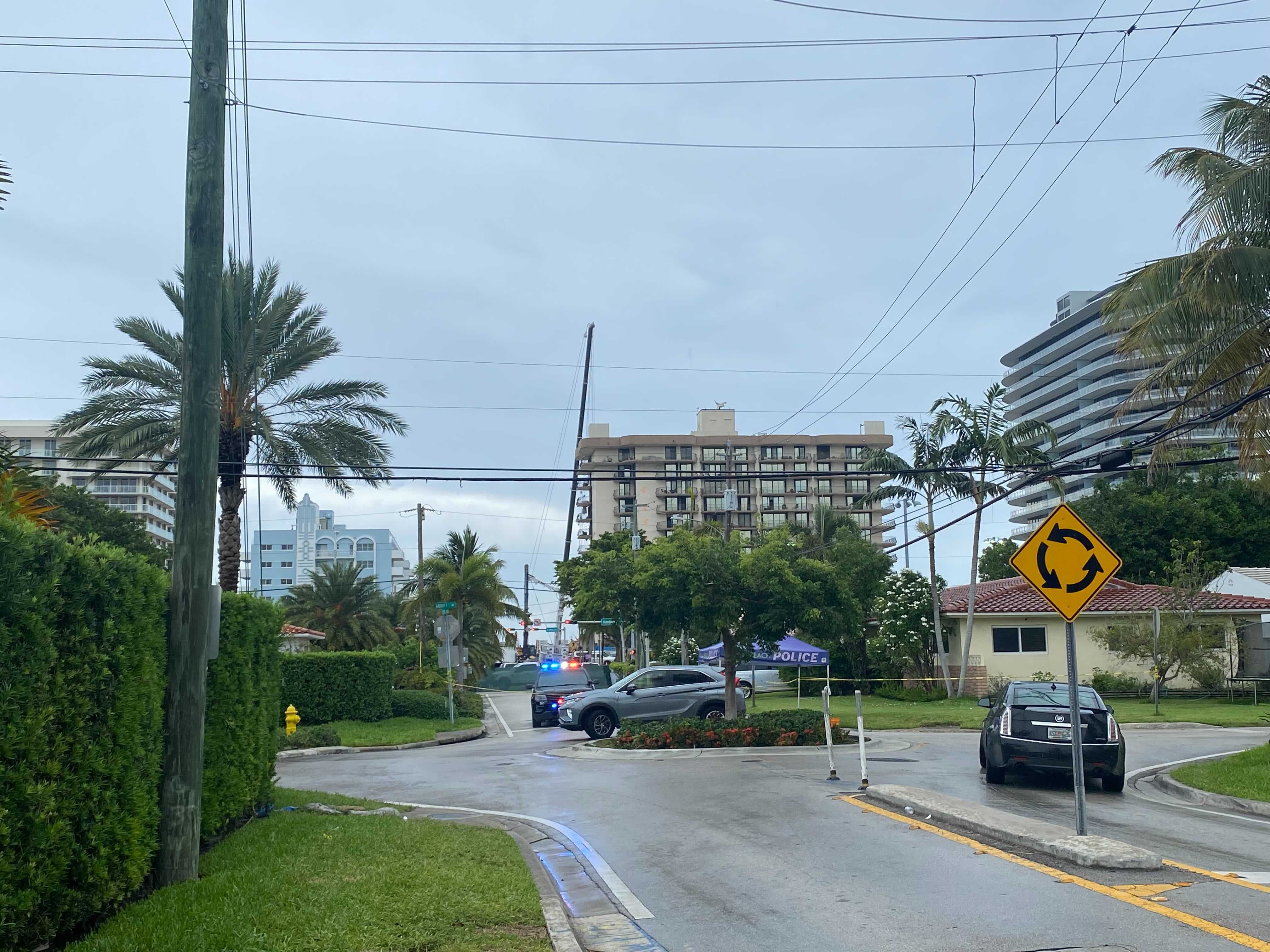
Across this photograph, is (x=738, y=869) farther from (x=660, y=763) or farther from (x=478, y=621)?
(x=478, y=621)

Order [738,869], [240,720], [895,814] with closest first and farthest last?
1. [738,869]
2. [240,720]
3. [895,814]

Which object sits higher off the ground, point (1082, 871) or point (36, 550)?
point (36, 550)

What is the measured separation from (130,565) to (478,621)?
5173 centimetres

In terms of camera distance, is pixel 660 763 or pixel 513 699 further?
pixel 513 699

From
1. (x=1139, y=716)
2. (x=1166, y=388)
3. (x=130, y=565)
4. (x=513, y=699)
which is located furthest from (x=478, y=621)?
(x=130, y=565)

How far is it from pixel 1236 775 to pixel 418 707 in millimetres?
24297

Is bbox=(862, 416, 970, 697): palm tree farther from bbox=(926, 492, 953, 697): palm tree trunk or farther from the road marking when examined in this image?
the road marking

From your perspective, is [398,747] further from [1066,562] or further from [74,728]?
[74,728]

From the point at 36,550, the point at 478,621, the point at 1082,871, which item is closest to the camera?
the point at 36,550

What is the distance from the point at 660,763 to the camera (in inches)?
785

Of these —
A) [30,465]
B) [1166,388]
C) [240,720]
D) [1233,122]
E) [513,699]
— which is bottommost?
[513,699]

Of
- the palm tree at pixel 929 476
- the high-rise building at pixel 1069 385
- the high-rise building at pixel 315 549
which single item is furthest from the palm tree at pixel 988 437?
the high-rise building at pixel 315 549

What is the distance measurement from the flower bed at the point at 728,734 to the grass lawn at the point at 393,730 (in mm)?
6794

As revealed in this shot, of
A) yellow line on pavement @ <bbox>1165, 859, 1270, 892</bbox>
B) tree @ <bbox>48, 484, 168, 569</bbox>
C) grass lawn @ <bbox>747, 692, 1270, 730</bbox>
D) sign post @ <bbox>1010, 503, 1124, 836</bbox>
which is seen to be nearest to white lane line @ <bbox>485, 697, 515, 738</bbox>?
grass lawn @ <bbox>747, 692, 1270, 730</bbox>
